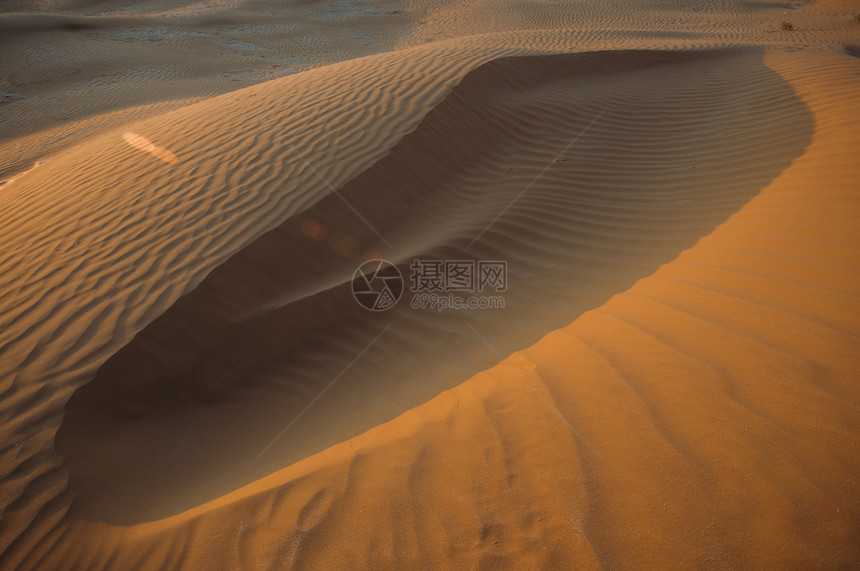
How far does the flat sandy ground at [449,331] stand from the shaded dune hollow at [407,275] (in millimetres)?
25

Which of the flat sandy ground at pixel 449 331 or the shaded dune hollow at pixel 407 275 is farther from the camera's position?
the shaded dune hollow at pixel 407 275

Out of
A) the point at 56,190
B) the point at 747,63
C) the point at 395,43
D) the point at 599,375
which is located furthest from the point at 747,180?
the point at 395,43

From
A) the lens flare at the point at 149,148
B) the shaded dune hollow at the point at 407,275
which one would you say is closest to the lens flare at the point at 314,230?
the shaded dune hollow at the point at 407,275

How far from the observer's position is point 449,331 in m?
3.15

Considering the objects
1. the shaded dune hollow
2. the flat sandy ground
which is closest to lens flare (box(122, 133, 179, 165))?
the flat sandy ground

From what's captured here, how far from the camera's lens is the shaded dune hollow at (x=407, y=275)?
252 centimetres

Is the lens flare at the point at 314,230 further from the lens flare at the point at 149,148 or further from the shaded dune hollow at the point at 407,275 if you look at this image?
the lens flare at the point at 149,148

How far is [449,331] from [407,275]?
71 cm

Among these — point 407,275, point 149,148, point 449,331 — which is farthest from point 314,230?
point 149,148

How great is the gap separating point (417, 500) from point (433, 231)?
9.07 feet

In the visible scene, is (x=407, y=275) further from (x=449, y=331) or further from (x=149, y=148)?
(x=149, y=148)

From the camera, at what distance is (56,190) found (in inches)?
198

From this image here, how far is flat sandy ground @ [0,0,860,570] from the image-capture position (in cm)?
159

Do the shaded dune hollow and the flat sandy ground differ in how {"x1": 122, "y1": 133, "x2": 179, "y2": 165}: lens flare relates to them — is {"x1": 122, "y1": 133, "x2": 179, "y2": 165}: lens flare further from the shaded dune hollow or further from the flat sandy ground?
the shaded dune hollow
